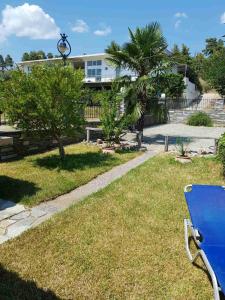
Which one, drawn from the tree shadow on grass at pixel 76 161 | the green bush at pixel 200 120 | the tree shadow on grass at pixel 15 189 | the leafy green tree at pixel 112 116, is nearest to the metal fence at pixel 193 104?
the green bush at pixel 200 120

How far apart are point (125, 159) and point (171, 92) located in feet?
82.0

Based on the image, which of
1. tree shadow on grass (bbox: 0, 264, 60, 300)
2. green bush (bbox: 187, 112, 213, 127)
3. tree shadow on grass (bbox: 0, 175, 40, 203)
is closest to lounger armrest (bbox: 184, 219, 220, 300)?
tree shadow on grass (bbox: 0, 264, 60, 300)

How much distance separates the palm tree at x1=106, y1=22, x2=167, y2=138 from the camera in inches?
530

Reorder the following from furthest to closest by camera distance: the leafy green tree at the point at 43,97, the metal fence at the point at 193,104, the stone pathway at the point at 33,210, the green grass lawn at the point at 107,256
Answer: the metal fence at the point at 193,104 < the leafy green tree at the point at 43,97 < the stone pathway at the point at 33,210 < the green grass lawn at the point at 107,256

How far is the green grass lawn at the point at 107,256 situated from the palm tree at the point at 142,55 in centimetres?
765

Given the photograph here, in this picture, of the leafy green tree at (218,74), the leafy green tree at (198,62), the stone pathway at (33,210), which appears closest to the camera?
the stone pathway at (33,210)

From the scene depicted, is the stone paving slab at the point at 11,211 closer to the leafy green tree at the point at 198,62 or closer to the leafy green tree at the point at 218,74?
the leafy green tree at the point at 218,74

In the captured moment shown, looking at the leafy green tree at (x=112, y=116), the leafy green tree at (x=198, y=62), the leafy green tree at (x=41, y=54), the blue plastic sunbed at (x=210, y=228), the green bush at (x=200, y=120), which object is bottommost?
the blue plastic sunbed at (x=210, y=228)

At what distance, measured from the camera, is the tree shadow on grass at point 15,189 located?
634cm

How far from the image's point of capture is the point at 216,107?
103ft

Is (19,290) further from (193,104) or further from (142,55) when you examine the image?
(193,104)

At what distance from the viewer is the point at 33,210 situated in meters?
5.84

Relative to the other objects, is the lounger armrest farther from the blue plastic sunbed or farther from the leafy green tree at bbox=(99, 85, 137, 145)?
the leafy green tree at bbox=(99, 85, 137, 145)

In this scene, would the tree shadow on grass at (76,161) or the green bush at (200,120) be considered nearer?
the tree shadow on grass at (76,161)
